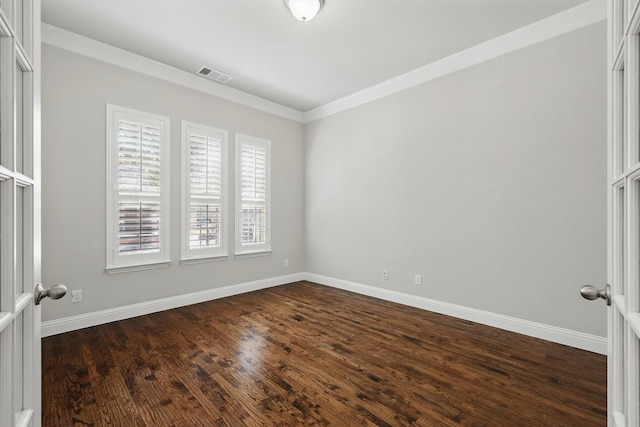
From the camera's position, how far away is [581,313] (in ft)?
8.97

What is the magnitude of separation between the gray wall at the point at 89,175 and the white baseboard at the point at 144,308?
63 mm

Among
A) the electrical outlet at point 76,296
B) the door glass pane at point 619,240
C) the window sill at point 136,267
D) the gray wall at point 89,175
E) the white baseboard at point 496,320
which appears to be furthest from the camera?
the window sill at point 136,267

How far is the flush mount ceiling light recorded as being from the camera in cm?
260

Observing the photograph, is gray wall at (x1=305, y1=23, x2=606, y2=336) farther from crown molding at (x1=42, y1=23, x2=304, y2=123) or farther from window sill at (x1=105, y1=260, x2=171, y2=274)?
window sill at (x1=105, y1=260, x2=171, y2=274)

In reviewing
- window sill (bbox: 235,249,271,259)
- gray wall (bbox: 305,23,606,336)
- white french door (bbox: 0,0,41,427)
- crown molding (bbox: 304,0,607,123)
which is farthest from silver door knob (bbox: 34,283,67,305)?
crown molding (bbox: 304,0,607,123)

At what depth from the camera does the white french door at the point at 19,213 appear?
0.69m

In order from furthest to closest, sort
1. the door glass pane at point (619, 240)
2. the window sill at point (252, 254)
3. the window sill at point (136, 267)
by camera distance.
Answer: the window sill at point (252, 254) < the window sill at point (136, 267) < the door glass pane at point (619, 240)

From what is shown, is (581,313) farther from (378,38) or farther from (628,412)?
(378,38)

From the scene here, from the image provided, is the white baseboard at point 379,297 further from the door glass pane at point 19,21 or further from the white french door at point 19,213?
the door glass pane at point 19,21

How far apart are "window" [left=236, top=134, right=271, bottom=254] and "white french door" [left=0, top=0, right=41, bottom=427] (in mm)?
3621

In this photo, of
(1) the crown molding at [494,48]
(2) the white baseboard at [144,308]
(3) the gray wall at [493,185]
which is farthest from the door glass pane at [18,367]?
(1) the crown molding at [494,48]

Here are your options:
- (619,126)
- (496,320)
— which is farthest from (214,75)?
(496,320)

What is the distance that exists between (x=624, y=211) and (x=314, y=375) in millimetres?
2061

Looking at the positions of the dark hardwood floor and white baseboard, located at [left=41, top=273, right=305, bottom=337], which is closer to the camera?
the dark hardwood floor
